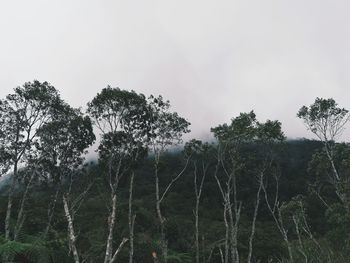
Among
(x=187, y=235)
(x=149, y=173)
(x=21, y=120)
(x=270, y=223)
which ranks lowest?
(x=187, y=235)

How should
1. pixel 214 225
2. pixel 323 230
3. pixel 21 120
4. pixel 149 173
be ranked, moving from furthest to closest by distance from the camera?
pixel 149 173 → pixel 323 230 → pixel 214 225 → pixel 21 120

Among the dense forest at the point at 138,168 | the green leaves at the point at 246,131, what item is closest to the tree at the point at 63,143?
the dense forest at the point at 138,168

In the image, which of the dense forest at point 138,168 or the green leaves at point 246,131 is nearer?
the dense forest at point 138,168

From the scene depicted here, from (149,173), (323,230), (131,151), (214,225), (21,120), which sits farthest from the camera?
(149,173)

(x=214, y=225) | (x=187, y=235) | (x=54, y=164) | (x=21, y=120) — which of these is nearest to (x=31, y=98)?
(x=21, y=120)

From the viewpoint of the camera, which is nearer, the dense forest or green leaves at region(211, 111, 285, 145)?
the dense forest

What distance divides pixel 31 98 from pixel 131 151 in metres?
9.06

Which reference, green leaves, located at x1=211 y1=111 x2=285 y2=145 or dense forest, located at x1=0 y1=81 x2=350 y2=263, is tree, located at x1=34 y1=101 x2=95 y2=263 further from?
green leaves, located at x1=211 y1=111 x2=285 y2=145

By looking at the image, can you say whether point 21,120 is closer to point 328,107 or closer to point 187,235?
point 187,235

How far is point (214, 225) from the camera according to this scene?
43406 mm

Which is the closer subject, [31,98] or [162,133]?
[31,98]

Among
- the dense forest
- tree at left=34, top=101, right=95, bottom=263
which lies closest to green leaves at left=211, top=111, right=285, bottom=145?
the dense forest

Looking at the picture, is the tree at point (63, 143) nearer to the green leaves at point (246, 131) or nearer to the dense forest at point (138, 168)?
the dense forest at point (138, 168)

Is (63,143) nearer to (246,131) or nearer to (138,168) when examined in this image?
(138,168)
